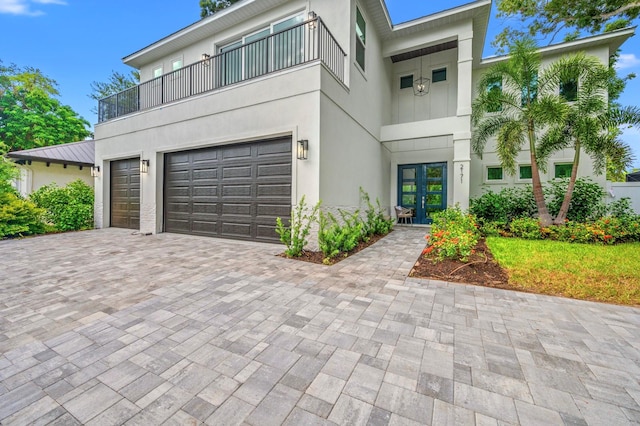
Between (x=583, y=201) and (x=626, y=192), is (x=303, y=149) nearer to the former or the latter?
(x=583, y=201)

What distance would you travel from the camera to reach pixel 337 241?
17.7 feet

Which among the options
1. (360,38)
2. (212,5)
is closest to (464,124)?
(360,38)

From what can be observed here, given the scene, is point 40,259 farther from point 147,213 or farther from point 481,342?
point 481,342

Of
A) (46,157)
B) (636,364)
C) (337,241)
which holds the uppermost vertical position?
(46,157)

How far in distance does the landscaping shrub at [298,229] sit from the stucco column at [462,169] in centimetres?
508

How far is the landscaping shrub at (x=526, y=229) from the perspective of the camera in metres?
7.05

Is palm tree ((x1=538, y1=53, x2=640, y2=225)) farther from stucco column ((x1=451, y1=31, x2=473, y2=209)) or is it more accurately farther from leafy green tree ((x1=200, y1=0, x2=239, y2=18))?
leafy green tree ((x1=200, y1=0, x2=239, y2=18))

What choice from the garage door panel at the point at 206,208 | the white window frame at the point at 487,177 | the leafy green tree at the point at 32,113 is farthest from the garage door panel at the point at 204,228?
the leafy green tree at the point at 32,113

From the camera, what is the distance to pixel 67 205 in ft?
30.4

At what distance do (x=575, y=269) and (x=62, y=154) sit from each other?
58.0ft

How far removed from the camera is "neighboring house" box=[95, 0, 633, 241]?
611 cm

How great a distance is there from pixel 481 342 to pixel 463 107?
7838 mm

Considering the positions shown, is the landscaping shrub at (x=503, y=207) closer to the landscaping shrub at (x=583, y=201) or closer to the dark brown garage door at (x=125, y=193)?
the landscaping shrub at (x=583, y=201)

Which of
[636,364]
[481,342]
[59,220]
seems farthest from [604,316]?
[59,220]
